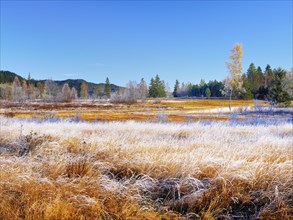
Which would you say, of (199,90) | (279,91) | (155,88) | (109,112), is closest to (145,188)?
(109,112)

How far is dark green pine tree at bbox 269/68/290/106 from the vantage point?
38219mm

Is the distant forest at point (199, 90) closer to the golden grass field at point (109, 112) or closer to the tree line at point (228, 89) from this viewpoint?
the tree line at point (228, 89)

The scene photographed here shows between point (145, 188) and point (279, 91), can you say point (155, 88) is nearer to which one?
point (279, 91)

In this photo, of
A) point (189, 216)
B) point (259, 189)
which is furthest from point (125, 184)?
point (259, 189)

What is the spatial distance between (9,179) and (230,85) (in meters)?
41.6

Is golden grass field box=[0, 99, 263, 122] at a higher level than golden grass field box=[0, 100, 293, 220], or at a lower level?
lower

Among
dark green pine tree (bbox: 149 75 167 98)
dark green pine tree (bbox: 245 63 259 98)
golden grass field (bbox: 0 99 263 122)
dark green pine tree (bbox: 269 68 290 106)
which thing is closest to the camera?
golden grass field (bbox: 0 99 263 122)

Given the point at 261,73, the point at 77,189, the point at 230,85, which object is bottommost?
the point at 77,189

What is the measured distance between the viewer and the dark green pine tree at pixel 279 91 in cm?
3822

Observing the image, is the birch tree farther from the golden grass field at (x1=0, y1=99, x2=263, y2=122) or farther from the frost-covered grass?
the frost-covered grass

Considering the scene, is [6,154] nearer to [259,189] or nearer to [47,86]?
[259,189]

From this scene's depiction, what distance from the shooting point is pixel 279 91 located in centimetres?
3853

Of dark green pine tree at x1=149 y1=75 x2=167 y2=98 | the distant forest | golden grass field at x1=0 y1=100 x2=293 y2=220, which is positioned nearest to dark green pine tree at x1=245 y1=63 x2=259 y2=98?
the distant forest

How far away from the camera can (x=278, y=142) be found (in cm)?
732
